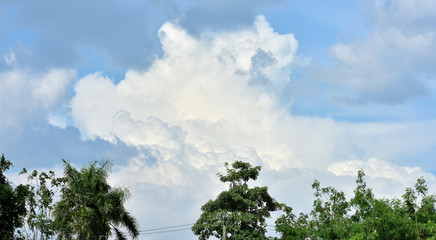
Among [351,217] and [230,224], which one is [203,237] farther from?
[351,217]

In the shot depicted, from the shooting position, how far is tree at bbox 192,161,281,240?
3522cm

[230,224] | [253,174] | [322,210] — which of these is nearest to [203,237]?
[230,224]

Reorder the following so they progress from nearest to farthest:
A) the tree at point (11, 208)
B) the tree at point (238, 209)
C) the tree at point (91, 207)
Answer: the tree at point (11, 208)
the tree at point (91, 207)
the tree at point (238, 209)

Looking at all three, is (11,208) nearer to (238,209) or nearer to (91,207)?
(91,207)

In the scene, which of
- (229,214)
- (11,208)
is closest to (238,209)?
(229,214)

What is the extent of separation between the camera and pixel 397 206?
33.6 meters

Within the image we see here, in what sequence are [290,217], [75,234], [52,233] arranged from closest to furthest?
[52,233] → [75,234] → [290,217]

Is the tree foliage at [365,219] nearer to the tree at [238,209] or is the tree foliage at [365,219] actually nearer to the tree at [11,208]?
the tree at [238,209]

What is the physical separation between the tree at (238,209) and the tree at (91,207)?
5.02m

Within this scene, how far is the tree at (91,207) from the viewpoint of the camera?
2636cm

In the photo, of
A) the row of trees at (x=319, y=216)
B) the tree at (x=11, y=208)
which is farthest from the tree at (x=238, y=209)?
the tree at (x=11, y=208)

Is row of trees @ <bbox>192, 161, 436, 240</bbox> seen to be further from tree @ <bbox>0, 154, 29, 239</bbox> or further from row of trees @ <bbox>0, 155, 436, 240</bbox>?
tree @ <bbox>0, 154, 29, 239</bbox>

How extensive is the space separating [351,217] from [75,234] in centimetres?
1616

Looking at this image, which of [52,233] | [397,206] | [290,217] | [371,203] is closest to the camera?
[52,233]
